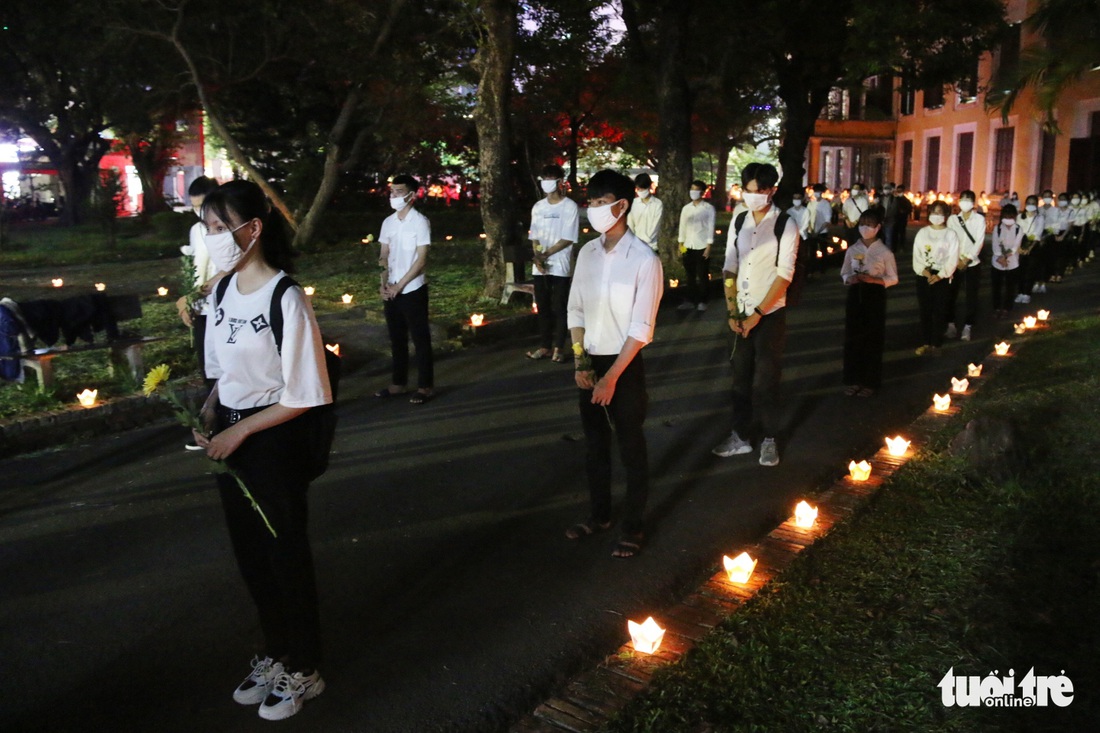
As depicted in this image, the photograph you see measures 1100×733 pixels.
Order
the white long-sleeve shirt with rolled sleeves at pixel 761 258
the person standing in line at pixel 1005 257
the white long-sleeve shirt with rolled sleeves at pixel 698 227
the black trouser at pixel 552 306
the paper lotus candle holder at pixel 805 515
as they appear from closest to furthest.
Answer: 1. the paper lotus candle holder at pixel 805 515
2. the white long-sleeve shirt with rolled sleeves at pixel 761 258
3. the black trouser at pixel 552 306
4. the person standing in line at pixel 1005 257
5. the white long-sleeve shirt with rolled sleeves at pixel 698 227

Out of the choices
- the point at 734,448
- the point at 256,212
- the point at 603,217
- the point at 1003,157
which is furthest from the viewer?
the point at 1003,157

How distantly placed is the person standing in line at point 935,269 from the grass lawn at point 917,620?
492 cm

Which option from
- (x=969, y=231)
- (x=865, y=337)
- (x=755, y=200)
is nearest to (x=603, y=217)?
(x=755, y=200)

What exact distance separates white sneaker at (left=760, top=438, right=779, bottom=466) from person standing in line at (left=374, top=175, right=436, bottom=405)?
3.23 meters

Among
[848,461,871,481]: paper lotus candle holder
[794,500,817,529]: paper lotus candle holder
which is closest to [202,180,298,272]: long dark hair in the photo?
[794,500,817,529]: paper lotus candle holder

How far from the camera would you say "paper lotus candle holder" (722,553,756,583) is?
15.4ft

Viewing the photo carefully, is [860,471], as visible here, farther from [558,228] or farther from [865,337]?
[558,228]

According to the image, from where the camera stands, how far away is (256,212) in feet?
11.7

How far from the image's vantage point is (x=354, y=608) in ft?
15.6

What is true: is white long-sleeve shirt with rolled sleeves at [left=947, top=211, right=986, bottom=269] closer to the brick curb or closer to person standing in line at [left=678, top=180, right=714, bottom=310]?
person standing in line at [left=678, top=180, right=714, bottom=310]

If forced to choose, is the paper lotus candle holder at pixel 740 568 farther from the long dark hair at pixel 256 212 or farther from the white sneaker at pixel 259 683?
the long dark hair at pixel 256 212

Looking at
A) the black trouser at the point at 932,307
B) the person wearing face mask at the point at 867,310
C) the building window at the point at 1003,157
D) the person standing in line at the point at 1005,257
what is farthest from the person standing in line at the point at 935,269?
the building window at the point at 1003,157

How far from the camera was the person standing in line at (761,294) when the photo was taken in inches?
264

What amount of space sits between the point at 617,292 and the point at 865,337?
4.84 meters
